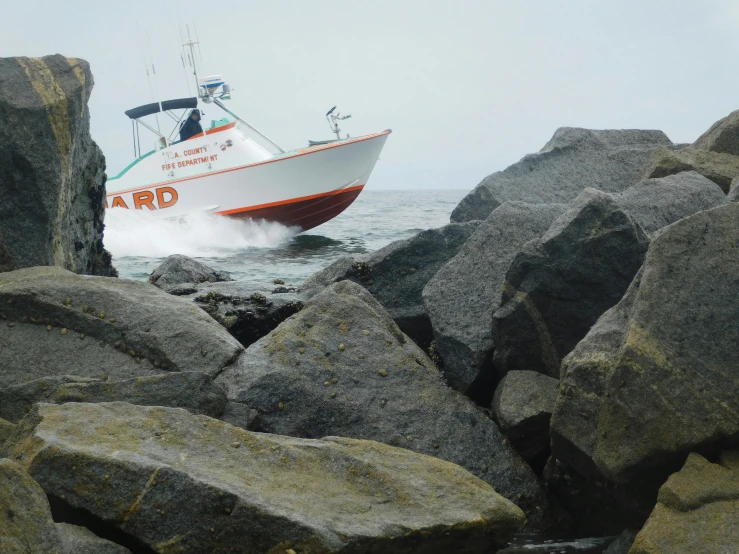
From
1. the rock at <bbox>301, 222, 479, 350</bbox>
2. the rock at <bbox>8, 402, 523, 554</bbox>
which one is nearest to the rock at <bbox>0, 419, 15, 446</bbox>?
the rock at <bbox>8, 402, 523, 554</bbox>

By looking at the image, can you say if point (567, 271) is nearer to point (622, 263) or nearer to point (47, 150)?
point (622, 263)

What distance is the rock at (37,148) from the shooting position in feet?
19.2

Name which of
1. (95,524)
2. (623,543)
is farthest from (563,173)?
(95,524)

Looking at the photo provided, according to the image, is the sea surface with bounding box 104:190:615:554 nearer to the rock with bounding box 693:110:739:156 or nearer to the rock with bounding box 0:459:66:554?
the rock with bounding box 693:110:739:156

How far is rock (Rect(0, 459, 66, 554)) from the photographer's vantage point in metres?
2.61

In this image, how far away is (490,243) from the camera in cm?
568

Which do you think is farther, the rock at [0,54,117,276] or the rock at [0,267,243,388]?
the rock at [0,54,117,276]

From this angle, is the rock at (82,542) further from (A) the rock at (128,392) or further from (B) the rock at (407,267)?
(B) the rock at (407,267)

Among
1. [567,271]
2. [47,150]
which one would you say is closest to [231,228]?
[47,150]

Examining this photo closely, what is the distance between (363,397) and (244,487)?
160 centimetres

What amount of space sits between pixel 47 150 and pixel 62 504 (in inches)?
138

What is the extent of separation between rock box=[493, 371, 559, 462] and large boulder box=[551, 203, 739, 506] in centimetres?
87

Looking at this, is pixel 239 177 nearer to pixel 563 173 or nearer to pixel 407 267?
pixel 563 173

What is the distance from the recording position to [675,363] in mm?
3436
